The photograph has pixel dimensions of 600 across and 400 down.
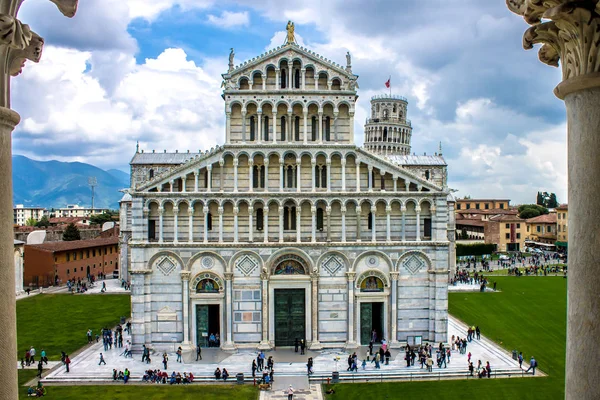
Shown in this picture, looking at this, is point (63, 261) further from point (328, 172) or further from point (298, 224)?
point (328, 172)

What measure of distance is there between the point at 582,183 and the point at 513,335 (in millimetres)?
34884

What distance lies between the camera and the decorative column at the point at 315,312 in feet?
107

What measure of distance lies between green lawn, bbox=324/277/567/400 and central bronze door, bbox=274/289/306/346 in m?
6.04

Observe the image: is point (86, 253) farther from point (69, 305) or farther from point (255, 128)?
point (255, 128)

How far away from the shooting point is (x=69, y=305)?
50281 millimetres

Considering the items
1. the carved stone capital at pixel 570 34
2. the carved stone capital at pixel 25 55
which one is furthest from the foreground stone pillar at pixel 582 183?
the carved stone capital at pixel 25 55

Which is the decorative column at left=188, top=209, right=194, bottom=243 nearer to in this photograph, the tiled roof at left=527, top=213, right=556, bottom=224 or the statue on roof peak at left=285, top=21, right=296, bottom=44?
the statue on roof peak at left=285, top=21, right=296, bottom=44

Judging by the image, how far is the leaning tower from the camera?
112 m

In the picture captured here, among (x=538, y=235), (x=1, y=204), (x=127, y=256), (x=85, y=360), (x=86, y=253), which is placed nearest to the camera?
(x=1, y=204)

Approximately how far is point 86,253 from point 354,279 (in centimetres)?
4754

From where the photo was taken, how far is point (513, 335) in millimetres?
37312

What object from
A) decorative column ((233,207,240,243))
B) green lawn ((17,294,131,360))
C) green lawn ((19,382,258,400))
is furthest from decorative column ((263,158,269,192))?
green lawn ((17,294,131,360))

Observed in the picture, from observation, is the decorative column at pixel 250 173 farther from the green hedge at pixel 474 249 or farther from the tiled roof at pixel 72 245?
the green hedge at pixel 474 249

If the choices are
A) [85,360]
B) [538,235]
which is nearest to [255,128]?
[85,360]
